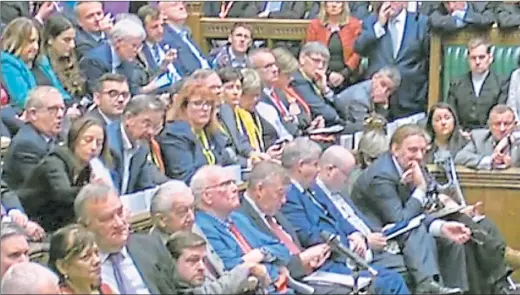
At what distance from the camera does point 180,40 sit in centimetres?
785

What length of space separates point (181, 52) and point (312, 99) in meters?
0.81

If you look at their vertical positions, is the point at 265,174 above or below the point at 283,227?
above

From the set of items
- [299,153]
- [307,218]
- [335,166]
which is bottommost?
[307,218]

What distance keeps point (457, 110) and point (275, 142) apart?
1510 millimetres

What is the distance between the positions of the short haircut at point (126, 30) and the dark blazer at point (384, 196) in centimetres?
156

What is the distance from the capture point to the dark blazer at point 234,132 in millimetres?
6520

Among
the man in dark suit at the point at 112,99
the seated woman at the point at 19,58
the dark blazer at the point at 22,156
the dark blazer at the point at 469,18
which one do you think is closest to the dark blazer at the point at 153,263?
the dark blazer at the point at 22,156

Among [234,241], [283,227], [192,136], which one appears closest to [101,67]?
[192,136]

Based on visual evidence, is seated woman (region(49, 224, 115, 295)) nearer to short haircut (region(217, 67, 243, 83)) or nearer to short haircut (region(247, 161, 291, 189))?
short haircut (region(247, 161, 291, 189))

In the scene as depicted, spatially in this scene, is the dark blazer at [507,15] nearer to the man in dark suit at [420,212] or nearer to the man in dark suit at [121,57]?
the man in dark suit at [121,57]

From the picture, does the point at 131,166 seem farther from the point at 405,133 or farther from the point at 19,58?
the point at 405,133

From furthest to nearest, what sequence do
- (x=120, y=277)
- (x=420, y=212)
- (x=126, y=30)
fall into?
(x=126, y=30)
(x=420, y=212)
(x=120, y=277)

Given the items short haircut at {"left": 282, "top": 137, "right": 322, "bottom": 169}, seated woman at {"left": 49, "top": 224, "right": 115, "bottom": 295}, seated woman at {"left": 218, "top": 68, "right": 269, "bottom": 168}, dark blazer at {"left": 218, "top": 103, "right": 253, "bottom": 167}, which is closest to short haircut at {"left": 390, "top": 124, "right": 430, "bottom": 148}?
short haircut at {"left": 282, "top": 137, "right": 322, "bottom": 169}

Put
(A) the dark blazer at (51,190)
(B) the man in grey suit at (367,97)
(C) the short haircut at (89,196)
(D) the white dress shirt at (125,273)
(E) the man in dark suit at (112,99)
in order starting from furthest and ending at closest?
(B) the man in grey suit at (367,97), (E) the man in dark suit at (112,99), (A) the dark blazer at (51,190), (C) the short haircut at (89,196), (D) the white dress shirt at (125,273)
